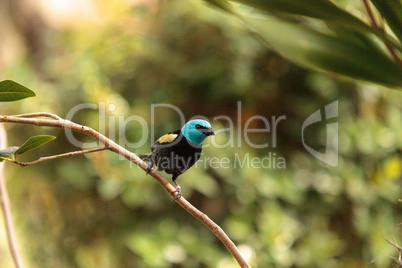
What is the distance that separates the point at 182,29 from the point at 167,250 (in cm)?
141

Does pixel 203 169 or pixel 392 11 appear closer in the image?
pixel 392 11

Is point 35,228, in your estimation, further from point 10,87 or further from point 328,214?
point 10,87

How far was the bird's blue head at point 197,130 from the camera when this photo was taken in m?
1.02

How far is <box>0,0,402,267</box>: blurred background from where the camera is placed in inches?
90.5

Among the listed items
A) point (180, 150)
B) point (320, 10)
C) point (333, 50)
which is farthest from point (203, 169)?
point (320, 10)

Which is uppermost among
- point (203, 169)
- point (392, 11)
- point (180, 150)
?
point (392, 11)

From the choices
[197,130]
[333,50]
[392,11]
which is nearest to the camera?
[392,11]

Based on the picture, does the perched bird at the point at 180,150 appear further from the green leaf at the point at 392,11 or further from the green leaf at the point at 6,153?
the green leaf at the point at 392,11

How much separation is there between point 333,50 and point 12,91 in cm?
49

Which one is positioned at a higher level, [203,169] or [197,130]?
[197,130]

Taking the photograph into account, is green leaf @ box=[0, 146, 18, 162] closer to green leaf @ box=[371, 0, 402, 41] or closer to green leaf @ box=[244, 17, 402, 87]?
green leaf @ box=[244, 17, 402, 87]

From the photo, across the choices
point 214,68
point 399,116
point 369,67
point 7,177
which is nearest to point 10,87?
point 369,67

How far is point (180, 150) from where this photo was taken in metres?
1.04

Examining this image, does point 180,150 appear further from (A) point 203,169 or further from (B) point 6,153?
(A) point 203,169
